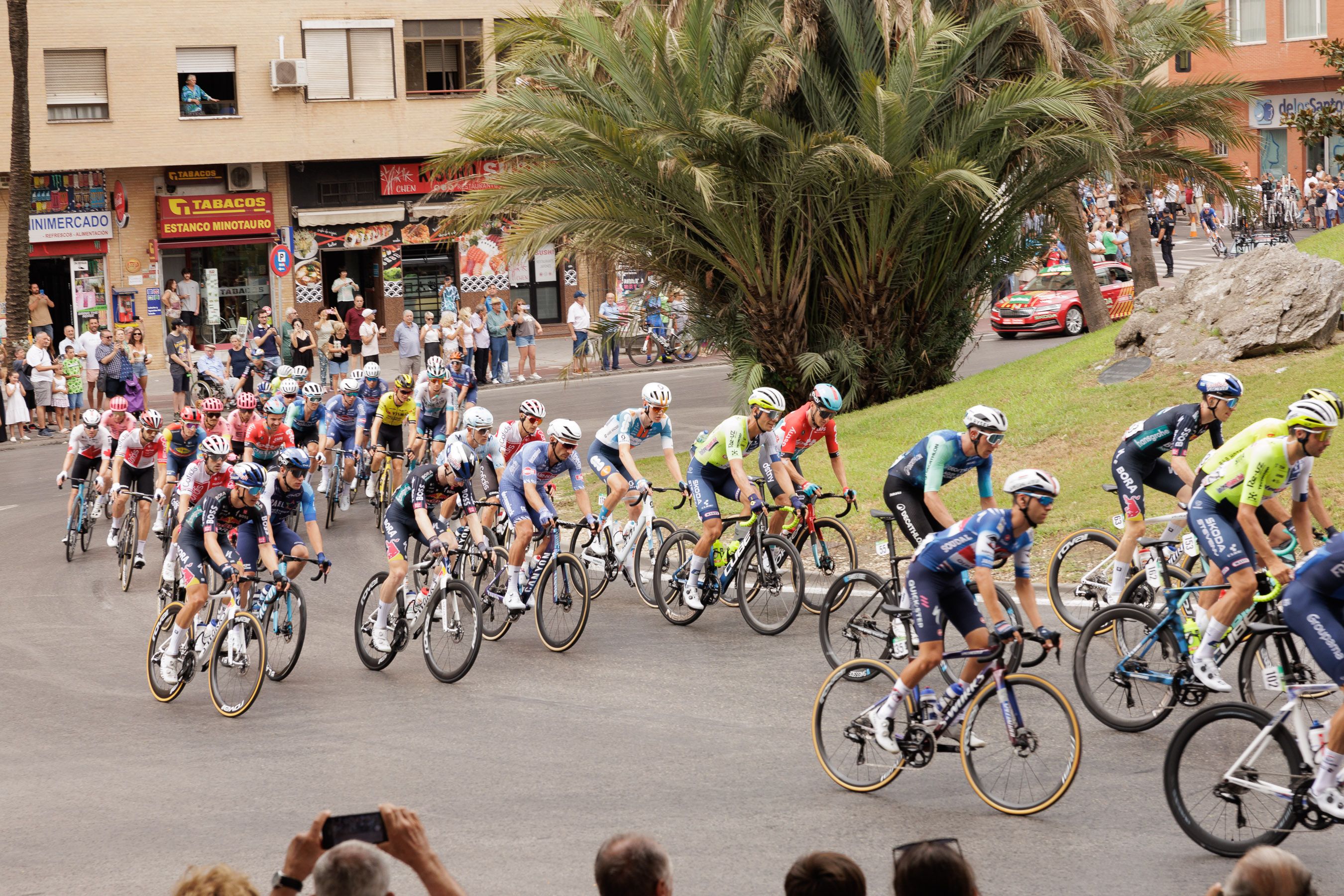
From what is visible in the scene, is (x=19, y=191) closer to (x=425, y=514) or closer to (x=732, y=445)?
(x=425, y=514)

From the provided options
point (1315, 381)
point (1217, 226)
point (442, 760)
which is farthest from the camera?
point (1217, 226)

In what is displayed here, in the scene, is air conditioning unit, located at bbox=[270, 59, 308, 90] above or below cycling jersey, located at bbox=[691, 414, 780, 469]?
above

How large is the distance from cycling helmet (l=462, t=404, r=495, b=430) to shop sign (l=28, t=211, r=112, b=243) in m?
26.6

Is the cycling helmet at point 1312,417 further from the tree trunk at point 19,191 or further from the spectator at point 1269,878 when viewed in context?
the tree trunk at point 19,191

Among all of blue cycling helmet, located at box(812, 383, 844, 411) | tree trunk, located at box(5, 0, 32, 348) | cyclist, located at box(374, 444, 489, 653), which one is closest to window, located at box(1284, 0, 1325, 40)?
tree trunk, located at box(5, 0, 32, 348)

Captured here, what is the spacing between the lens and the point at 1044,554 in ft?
47.4

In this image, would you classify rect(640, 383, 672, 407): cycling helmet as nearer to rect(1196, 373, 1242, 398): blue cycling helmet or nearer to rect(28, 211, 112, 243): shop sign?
rect(1196, 373, 1242, 398): blue cycling helmet

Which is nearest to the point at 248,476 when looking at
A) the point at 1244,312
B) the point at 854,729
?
the point at 854,729

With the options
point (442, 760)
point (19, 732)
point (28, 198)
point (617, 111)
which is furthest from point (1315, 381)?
point (28, 198)

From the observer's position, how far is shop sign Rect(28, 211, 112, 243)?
37.0 metres

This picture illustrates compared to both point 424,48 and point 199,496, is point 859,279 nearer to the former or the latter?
point 199,496

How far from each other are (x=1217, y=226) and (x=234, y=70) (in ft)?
101

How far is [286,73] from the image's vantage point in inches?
1519

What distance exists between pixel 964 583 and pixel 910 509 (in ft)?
8.64
